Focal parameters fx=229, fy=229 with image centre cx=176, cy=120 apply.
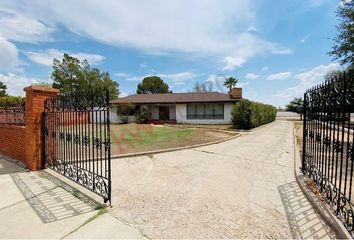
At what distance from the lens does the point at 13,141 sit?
8.12 m

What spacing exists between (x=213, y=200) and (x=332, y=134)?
2878 millimetres

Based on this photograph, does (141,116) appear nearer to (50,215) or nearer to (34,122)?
(34,122)

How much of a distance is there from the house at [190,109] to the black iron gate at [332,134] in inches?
825

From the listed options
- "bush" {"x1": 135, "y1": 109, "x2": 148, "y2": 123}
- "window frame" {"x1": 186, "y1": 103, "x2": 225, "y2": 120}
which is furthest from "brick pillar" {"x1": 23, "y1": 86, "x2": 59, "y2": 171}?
"window frame" {"x1": 186, "y1": 103, "x2": 225, "y2": 120}

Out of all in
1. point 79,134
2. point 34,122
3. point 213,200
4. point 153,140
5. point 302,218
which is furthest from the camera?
point 153,140

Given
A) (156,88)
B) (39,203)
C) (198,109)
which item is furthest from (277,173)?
(156,88)

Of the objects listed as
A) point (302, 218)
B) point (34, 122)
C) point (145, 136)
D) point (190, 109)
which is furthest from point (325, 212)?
point (190, 109)

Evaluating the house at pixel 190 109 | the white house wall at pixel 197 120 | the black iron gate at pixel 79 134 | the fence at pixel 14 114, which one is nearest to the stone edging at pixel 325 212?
the black iron gate at pixel 79 134

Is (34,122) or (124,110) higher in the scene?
(124,110)

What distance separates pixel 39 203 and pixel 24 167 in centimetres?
333

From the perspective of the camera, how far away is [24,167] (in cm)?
700

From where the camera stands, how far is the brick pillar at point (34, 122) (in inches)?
260

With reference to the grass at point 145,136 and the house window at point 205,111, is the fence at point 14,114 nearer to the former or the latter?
the grass at point 145,136

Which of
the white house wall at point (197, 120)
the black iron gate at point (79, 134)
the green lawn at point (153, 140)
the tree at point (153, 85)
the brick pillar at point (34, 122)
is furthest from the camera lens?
the tree at point (153, 85)
